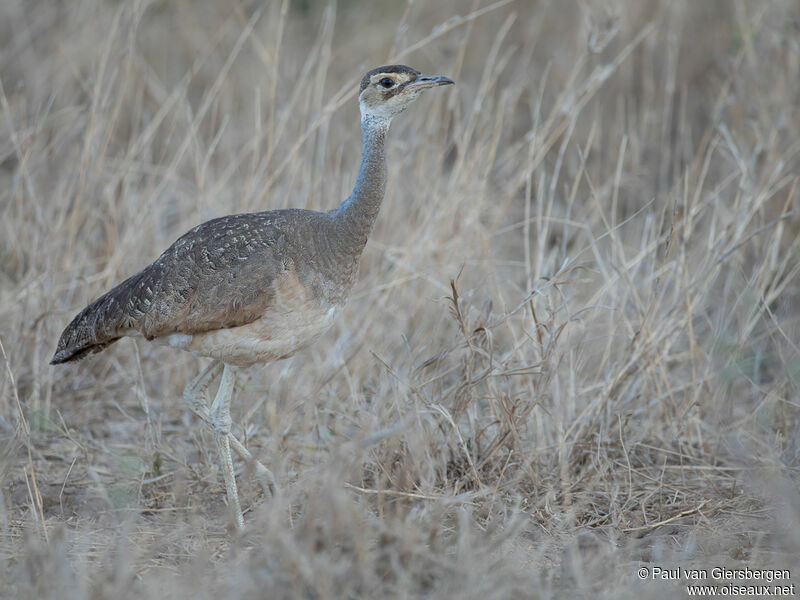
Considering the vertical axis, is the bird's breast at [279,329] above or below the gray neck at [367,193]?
below

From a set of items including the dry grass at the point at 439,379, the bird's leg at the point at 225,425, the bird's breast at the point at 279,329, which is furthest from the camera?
the bird's leg at the point at 225,425

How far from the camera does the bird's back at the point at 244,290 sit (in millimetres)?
3861

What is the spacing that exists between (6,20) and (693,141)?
5960mm

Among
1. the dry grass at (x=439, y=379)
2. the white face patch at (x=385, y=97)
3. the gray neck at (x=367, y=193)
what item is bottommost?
the dry grass at (x=439, y=379)

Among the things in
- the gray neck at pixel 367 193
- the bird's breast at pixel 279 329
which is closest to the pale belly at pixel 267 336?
the bird's breast at pixel 279 329

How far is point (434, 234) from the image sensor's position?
5301mm

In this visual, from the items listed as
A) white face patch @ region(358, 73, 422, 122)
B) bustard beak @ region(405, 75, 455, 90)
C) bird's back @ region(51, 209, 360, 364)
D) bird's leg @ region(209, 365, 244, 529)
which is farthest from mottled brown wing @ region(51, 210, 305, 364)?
bustard beak @ region(405, 75, 455, 90)

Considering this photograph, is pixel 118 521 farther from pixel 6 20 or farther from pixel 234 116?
pixel 6 20

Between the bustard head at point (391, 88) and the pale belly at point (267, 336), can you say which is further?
the bustard head at point (391, 88)

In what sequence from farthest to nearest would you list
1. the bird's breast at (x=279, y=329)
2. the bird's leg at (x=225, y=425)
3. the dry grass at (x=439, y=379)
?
the bird's leg at (x=225, y=425), the bird's breast at (x=279, y=329), the dry grass at (x=439, y=379)

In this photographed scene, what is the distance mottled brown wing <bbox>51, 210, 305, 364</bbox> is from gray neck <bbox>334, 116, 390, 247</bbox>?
0.23m

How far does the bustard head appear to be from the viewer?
4.02 m

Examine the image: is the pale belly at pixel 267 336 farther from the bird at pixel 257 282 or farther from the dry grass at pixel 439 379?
the dry grass at pixel 439 379

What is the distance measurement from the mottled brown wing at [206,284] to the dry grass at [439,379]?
0.42 metres
